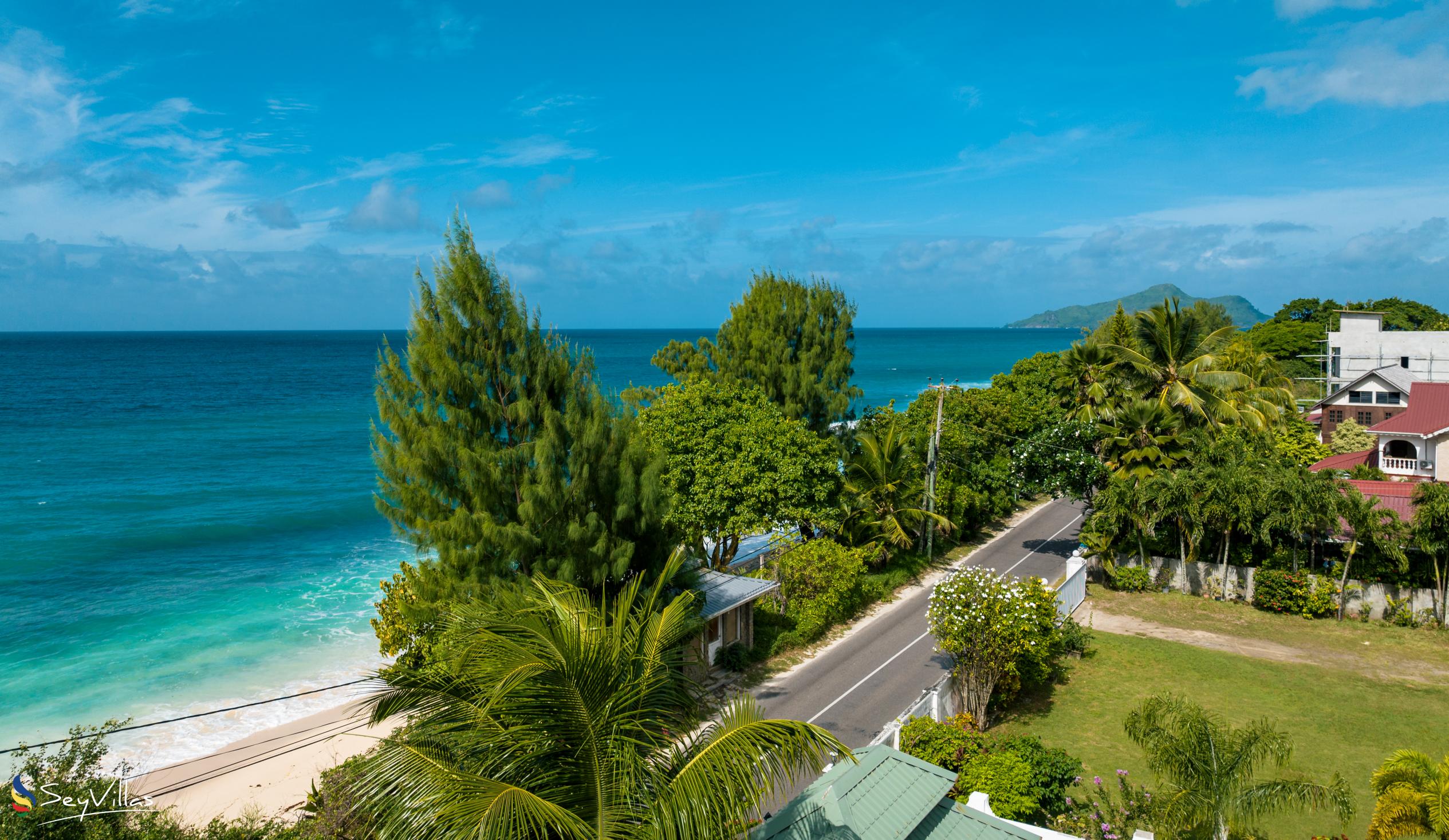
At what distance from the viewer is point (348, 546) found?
34656mm

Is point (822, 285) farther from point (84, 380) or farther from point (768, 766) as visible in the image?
point (84, 380)

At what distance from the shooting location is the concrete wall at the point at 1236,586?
19.2m

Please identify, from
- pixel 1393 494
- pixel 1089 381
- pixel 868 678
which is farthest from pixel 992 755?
pixel 1089 381

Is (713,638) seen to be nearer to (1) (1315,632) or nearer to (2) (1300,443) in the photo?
(1) (1315,632)

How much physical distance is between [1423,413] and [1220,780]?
99.4 ft

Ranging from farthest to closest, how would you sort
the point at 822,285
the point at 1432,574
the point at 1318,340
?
the point at 1318,340 → the point at 822,285 → the point at 1432,574

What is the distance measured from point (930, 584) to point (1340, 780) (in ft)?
52.8

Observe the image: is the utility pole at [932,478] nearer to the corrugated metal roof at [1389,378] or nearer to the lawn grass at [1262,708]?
the lawn grass at [1262,708]

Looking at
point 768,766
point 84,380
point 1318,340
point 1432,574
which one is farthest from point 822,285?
point 84,380

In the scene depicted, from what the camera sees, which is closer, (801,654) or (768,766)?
(768,766)

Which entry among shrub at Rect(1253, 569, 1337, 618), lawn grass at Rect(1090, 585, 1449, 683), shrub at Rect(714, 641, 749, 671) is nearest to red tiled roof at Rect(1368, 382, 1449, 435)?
shrub at Rect(1253, 569, 1337, 618)

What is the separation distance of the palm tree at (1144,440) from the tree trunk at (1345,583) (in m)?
4.84

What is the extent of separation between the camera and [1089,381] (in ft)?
97.2

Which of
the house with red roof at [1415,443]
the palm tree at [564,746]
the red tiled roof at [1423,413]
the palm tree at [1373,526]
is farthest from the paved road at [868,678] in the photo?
the red tiled roof at [1423,413]
